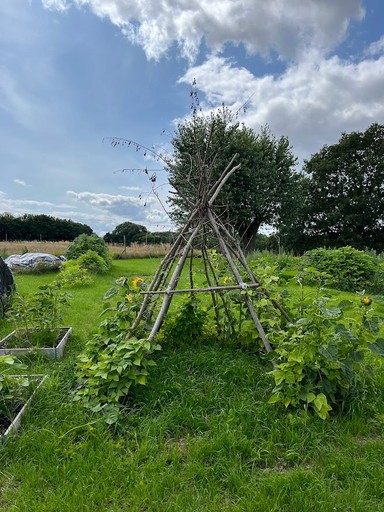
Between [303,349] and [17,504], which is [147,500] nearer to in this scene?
[17,504]

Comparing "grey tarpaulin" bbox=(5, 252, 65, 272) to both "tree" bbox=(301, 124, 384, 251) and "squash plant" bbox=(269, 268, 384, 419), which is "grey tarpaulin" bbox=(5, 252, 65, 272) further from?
"tree" bbox=(301, 124, 384, 251)

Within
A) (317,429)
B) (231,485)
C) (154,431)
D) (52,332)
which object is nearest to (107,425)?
(154,431)

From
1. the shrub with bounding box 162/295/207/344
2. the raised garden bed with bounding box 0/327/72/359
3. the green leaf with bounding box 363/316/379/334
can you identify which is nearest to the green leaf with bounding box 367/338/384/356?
the green leaf with bounding box 363/316/379/334

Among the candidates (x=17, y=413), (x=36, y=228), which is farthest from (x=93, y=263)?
(x=36, y=228)

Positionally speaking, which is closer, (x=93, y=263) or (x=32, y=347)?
(x=32, y=347)

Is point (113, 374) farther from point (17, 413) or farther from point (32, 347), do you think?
point (32, 347)

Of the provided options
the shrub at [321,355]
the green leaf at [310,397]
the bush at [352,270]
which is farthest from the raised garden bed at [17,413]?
the bush at [352,270]

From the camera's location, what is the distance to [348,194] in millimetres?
23656

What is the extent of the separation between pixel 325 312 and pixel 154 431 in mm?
1424

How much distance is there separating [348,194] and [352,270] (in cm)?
1662

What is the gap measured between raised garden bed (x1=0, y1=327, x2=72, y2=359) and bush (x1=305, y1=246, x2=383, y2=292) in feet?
23.0

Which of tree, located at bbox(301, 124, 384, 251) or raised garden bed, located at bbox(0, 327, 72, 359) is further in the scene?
tree, located at bbox(301, 124, 384, 251)

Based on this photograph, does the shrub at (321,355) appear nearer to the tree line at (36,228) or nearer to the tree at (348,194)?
the tree at (348,194)

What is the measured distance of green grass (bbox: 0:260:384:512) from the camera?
5.74ft
